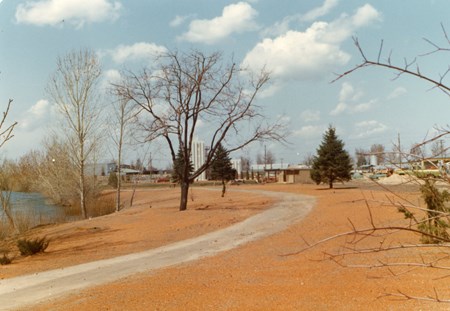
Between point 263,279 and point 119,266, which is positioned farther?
point 119,266

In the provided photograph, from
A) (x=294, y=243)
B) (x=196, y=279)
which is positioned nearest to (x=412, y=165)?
(x=196, y=279)

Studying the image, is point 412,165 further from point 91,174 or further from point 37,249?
point 91,174

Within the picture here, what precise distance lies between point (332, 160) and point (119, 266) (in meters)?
28.4

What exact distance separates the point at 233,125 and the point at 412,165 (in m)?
17.6

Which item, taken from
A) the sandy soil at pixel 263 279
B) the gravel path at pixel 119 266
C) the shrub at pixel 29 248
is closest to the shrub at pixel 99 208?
the sandy soil at pixel 263 279

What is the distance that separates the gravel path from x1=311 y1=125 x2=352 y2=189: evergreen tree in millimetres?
20891

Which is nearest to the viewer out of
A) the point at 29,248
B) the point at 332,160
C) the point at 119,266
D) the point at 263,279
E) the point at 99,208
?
the point at 263,279

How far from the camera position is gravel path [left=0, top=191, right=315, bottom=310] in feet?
25.1

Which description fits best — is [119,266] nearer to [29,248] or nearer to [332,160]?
[29,248]

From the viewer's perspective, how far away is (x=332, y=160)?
35500 mm

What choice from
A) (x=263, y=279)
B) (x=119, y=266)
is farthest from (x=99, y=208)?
(x=263, y=279)

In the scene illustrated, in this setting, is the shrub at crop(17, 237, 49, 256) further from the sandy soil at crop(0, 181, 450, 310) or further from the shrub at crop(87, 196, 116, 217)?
the shrub at crop(87, 196, 116, 217)

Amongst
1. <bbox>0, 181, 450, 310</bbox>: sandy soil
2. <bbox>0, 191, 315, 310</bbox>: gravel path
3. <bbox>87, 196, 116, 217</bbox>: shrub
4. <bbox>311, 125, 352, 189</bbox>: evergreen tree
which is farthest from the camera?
<bbox>311, 125, 352, 189</bbox>: evergreen tree

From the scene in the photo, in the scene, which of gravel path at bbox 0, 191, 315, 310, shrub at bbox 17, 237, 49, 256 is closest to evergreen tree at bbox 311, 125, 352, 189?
gravel path at bbox 0, 191, 315, 310
